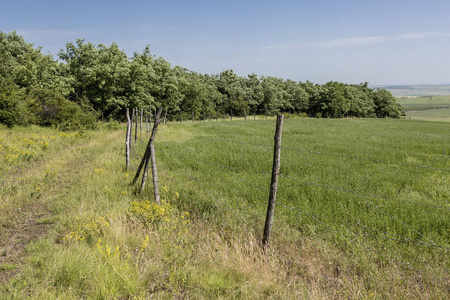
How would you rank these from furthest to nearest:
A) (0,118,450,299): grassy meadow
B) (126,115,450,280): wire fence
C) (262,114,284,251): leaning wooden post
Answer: (126,115,450,280): wire fence, (262,114,284,251): leaning wooden post, (0,118,450,299): grassy meadow

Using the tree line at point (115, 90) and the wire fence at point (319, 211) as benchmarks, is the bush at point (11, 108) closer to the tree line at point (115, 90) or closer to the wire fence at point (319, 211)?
the tree line at point (115, 90)

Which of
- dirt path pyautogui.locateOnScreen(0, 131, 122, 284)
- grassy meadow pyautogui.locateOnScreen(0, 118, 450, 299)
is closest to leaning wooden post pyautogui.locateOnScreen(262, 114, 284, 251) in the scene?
grassy meadow pyautogui.locateOnScreen(0, 118, 450, 299)

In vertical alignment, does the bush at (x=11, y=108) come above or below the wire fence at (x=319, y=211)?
above

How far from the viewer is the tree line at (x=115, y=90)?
24094mm

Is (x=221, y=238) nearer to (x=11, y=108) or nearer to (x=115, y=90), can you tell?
(x=11, y=108)

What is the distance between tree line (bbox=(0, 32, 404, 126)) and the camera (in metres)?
24.1

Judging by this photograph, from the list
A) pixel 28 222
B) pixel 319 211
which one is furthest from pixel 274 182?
pixel 28 222

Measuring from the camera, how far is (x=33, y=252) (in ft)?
15.2

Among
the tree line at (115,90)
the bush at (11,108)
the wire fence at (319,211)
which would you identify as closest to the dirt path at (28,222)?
the wire fence at (319,211)

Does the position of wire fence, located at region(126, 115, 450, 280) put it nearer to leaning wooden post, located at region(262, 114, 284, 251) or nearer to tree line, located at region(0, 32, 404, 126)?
leaning wooden post, located at region(262, 114, 284, 251)

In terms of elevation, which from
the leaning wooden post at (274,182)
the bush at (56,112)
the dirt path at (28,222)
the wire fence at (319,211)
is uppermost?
the bush at (56,112)

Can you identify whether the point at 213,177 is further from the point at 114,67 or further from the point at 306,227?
the point at 114,67

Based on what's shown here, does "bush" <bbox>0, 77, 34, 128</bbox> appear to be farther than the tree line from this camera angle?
No

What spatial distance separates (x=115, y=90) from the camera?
35000 millimetres
